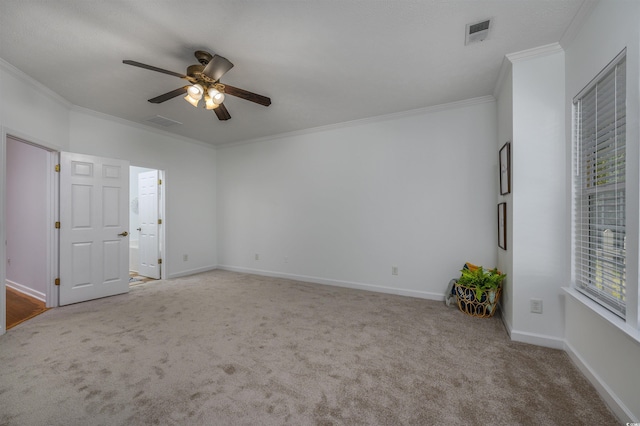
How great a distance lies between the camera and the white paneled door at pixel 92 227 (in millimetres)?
3561

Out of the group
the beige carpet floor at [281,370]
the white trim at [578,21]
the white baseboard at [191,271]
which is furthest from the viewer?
the white baseboard at [191,271]

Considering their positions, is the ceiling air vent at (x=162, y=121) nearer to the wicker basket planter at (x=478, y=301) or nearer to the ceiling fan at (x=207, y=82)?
the ceiling fan at (x=207, y=82)

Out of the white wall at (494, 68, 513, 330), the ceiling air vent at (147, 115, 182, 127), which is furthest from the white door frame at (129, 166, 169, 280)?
the white wall at (494, 68, 513, 330)

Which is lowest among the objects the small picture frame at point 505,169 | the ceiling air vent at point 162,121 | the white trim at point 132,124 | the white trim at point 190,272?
the white trim at point 190,272

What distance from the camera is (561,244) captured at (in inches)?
92.0

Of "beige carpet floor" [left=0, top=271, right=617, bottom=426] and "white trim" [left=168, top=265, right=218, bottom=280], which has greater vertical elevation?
"white trim" [left=168, top=265, right=218, bottom=280]

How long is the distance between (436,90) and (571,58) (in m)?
1.24

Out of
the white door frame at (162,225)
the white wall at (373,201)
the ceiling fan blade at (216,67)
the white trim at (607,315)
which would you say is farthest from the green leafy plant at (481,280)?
the white door frame at (162,225)

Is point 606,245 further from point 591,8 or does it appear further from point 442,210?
point 442,210

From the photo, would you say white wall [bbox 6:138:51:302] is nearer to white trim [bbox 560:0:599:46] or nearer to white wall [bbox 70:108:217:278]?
white wall [bbox 70:108:217:278]

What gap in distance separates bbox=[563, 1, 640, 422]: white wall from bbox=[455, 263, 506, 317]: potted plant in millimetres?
825

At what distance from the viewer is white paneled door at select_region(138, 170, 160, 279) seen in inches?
195

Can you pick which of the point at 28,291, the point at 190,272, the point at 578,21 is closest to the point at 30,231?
the point at 28,291

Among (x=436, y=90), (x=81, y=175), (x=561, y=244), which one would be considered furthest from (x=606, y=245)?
(x=81, y=175)
